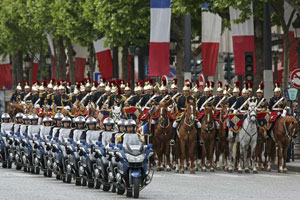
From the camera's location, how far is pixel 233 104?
31234 millimetres

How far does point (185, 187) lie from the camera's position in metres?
25.7

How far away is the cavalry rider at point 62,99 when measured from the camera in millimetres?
40469

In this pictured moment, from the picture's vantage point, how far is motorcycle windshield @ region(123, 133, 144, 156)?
22953 millimetres

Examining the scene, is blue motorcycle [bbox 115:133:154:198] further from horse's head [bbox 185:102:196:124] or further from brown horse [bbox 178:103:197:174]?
brown horse [bbox 178:103:197:174]

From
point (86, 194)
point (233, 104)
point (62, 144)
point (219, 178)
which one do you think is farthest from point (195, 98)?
point (86, 194)

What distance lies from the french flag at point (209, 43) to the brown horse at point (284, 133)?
10.8 m

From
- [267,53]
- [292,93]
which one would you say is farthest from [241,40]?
[292,93]

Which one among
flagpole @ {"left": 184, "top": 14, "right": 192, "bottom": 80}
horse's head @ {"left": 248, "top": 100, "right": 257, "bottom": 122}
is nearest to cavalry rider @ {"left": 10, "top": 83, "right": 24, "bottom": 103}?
flagpole @ {"left": 184, "top": 14, "right": 192, "bottom": 80}

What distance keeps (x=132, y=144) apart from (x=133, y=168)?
0.79 metres

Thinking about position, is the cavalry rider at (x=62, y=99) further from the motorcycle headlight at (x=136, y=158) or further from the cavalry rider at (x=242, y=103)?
the motorcycle headlight at (x=136, y=158)

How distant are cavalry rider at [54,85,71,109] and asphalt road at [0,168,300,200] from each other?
9.34m

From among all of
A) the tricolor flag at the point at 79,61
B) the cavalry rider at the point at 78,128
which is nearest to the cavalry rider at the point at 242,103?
the cavalry rider at the point at 78,128

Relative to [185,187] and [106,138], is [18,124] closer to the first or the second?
[106,138]

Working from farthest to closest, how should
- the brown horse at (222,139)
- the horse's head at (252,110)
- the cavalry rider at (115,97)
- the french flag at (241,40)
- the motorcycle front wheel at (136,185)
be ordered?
1. the french flag at (241,40)
2. the cavalry rider at (115,97)
3. the brown horse at (222,139)
4. the horse's head at (252,110)
5. the motorcycle front wheel at (136,185)
